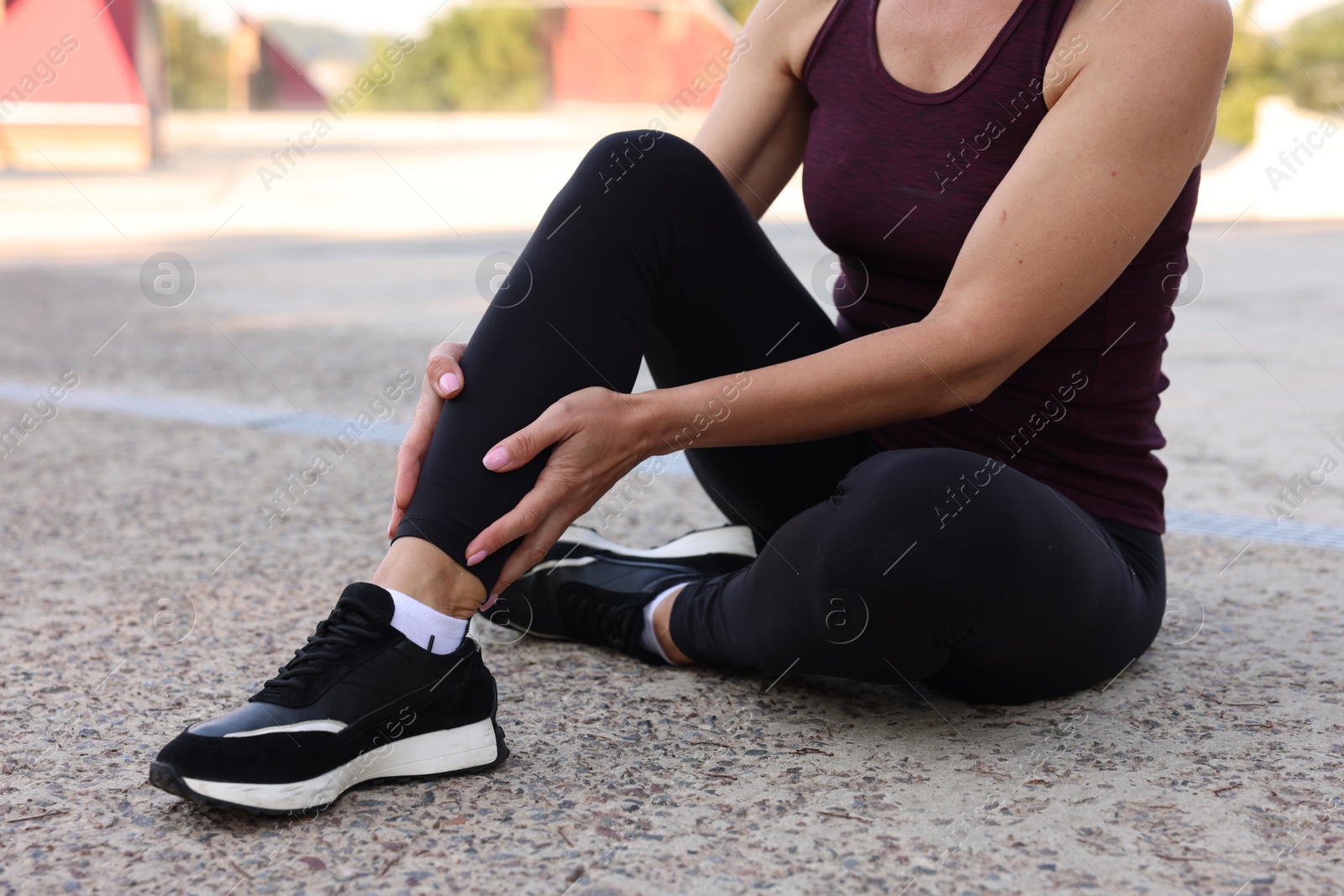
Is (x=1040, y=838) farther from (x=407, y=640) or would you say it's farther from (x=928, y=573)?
(x=407, y=640)

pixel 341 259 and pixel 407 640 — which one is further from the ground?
pixel 341 259

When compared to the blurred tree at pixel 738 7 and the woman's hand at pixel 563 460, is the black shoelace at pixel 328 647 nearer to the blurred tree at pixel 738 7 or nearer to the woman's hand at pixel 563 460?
the woman's hand at pixel 563 460

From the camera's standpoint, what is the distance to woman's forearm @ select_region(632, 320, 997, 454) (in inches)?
57.6

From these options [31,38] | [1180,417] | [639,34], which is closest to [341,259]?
[1180,417]

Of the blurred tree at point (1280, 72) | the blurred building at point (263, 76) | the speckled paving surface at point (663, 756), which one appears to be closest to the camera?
the speckled paving surface at point (663, 756)

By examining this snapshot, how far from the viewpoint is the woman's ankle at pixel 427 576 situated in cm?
142

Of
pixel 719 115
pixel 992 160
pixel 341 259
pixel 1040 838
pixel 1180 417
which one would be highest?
pixel 341 259

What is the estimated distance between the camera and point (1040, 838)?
4.34 feet

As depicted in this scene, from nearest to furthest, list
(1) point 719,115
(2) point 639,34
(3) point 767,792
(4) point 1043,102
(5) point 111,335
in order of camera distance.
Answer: (3) point 767,792
(4) point 1043,102
(1) point 719,115
(5) point 111,335
(2) point 639,34

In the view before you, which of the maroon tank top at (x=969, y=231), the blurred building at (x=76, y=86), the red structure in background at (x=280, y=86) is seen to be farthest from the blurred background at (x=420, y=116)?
the red structure in background at (x=280, y=86)

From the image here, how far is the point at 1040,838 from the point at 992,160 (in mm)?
841

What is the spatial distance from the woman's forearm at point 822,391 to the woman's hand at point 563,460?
0.09 ft

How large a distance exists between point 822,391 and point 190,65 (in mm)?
32754

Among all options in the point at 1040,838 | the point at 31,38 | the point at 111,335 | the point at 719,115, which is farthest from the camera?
the point at 31,38
